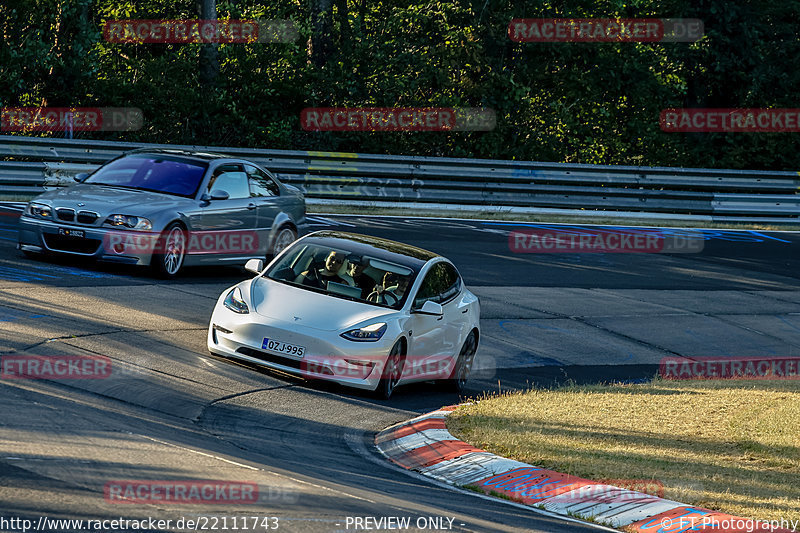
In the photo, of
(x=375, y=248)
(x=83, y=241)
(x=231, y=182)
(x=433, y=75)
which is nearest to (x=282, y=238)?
(x=231, y=182)

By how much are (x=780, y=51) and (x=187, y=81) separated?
653 inches

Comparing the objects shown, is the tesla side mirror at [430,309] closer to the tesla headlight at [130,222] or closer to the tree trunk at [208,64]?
the tesla headlight at [130,222]

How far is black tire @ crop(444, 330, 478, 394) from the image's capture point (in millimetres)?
12812

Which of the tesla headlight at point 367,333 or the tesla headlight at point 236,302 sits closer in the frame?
the tesla headlight at point 367,333

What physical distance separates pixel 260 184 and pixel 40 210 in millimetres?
3450

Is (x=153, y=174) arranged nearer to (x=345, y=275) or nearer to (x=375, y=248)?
(x=375, y=248)

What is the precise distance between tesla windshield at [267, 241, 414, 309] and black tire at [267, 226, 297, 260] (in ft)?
15.1

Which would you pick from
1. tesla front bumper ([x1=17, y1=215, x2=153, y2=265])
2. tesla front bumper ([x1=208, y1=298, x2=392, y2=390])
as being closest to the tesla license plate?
tesla front bumper ([x1=17, y1=215, x2=153, y2=265])

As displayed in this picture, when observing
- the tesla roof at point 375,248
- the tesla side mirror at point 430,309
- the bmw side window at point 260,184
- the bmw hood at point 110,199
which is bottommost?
the tesla side mirror at point 430,309

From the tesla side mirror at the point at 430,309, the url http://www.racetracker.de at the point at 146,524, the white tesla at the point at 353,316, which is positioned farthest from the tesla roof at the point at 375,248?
the url http://www.racetracker.de at the point at 146,524

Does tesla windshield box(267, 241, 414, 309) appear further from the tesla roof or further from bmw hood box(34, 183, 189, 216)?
bmw hood box(34, 183, 189, 216)

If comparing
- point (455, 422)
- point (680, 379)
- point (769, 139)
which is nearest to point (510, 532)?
point (455, 422)

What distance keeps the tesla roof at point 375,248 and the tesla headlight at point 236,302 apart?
120cm

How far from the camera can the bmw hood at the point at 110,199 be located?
48.1ft
